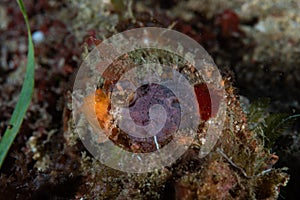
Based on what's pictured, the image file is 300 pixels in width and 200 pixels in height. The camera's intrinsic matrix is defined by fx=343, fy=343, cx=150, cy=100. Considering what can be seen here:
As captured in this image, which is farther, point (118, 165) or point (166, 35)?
point (166, 35)

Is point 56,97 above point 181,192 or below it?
above

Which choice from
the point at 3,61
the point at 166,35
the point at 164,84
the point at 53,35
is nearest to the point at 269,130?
the point at 164,84

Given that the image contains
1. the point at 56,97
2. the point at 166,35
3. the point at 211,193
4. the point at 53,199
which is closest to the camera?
the point at 211,193

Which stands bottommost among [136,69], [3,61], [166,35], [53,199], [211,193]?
[211,193]

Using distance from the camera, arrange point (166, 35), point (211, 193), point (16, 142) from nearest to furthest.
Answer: point (211, 193) < point (166, 35) < point (16, 142)

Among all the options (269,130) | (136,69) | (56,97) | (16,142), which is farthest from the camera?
(56,97)

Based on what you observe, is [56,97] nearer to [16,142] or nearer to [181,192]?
[16,142]

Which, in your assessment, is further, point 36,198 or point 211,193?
point 36,198

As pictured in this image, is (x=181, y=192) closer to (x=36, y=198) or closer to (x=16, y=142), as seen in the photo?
(x=36, y=198)

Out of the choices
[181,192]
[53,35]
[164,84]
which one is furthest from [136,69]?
[53,35]
